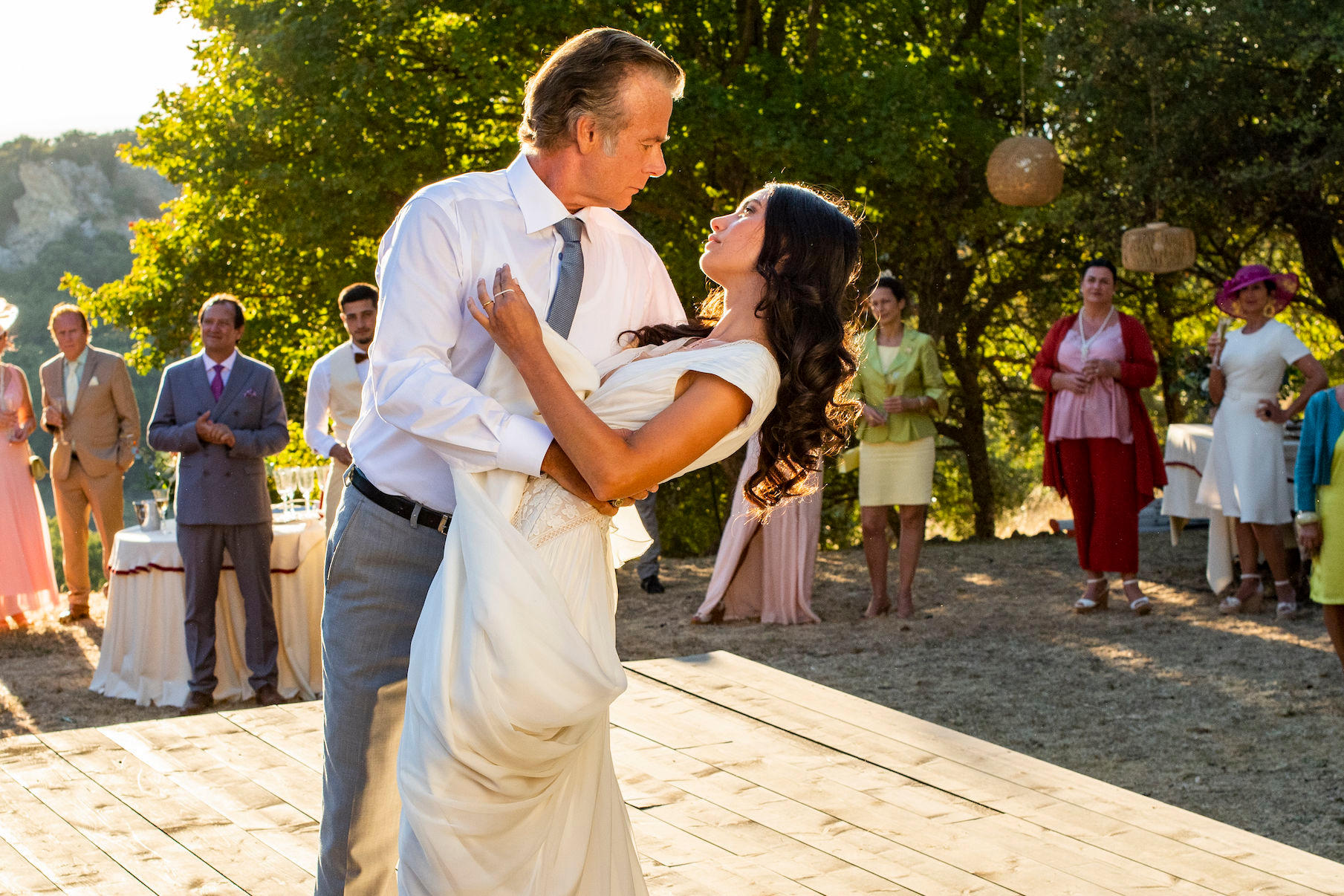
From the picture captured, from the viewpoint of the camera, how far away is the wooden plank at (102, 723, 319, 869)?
297cm

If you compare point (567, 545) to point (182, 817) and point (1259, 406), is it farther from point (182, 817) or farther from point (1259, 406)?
point (1259, 406)

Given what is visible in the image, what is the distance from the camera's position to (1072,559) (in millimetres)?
9992

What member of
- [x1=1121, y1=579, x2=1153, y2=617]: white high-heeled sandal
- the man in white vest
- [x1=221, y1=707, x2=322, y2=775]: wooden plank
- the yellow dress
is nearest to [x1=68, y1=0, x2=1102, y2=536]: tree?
[x1=1121, y1=579, x2=1153, y2=617]: white high-heeled sandal

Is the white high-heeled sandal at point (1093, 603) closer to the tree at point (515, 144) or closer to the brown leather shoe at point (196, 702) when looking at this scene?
the tree at point (515, 144)

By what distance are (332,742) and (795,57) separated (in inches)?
483

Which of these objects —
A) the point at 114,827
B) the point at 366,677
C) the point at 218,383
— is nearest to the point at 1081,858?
the point at 366,677

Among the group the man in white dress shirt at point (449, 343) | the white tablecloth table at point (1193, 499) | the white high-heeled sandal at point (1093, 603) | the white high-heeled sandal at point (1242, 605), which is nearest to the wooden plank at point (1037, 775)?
the man in white dress shirt at point (449, 343)

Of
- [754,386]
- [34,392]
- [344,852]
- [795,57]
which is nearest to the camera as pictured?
[754,386]

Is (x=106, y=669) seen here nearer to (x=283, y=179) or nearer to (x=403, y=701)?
(x=403, y=701)

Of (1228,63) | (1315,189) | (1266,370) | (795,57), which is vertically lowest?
(1266,370)

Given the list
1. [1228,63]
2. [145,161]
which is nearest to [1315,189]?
[1228,63]

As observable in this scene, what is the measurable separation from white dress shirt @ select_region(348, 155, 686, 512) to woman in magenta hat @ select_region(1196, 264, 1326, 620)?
19.8 feet

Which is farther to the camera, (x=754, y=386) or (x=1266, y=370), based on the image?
(x=1266, y=370)

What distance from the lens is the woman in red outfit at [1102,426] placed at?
737 centimetres
